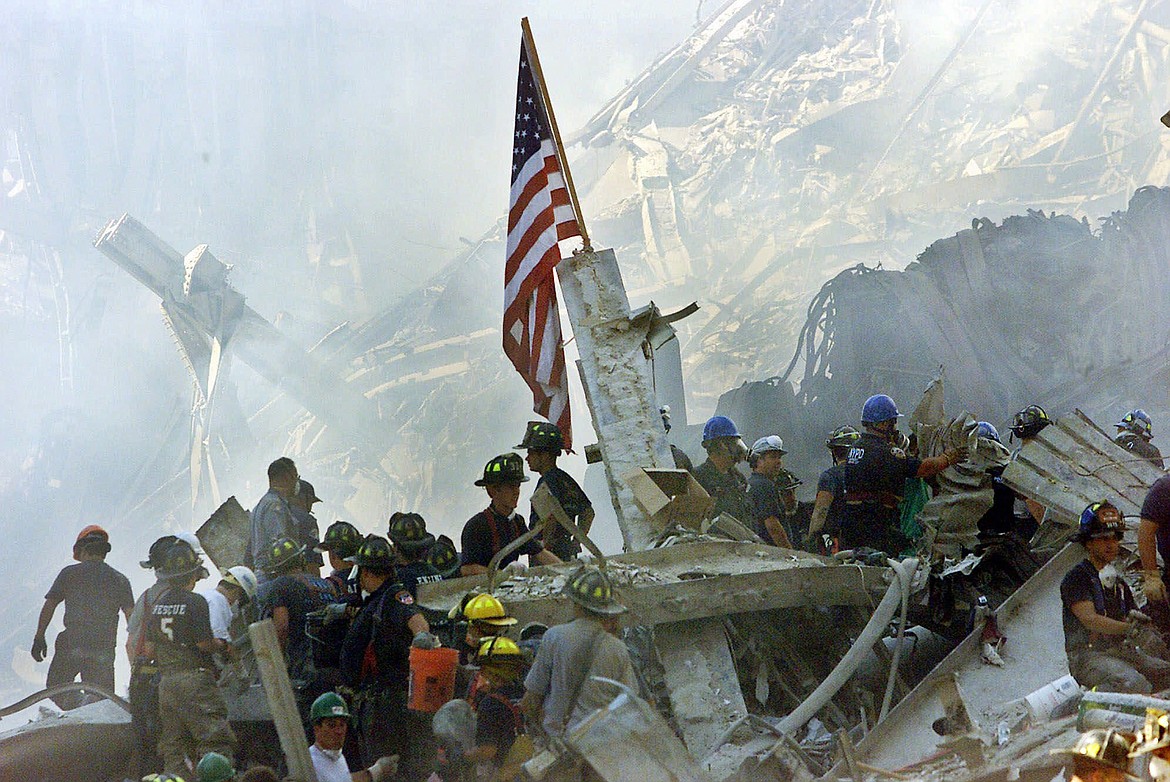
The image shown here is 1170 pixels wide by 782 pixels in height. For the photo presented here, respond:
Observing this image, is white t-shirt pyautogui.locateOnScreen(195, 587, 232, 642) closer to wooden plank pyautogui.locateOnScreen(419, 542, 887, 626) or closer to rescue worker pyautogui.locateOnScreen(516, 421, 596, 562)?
wooden plank pyautogui.locateOnScreen(419, 542, 887, 626)

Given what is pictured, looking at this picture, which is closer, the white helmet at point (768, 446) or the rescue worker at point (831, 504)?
the rescue worker at point (831, 504)

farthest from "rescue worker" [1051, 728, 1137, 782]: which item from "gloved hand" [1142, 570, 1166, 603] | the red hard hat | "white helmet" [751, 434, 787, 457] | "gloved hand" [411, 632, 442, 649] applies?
the red hard hat

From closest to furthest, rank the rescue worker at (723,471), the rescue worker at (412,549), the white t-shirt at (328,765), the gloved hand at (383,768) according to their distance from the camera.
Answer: the white t-shirt at (328,765), the gloved hand at (383,768), the rescue worker at (412,549), the rescue worker at (723,471)

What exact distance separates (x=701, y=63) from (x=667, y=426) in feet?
68.0

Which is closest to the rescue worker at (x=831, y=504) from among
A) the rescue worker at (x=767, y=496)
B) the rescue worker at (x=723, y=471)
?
the rescue worker at (x=767, y=496)

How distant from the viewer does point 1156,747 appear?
9.14ft

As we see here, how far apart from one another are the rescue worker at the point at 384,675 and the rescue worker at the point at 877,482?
9.53 ft

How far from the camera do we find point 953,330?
11.9 meters

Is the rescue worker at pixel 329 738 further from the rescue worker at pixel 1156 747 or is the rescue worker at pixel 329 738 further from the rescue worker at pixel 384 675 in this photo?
the rescue worker at pixel 1156 747

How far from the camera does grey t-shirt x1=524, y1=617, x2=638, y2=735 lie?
12.3 feet

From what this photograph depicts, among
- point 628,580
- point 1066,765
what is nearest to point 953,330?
point 628,580

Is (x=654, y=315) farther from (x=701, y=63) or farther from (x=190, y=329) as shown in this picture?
(x=701, y=63)

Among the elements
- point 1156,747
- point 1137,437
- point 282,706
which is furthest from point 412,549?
point 1137,437

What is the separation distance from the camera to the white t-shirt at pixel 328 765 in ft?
13.9
